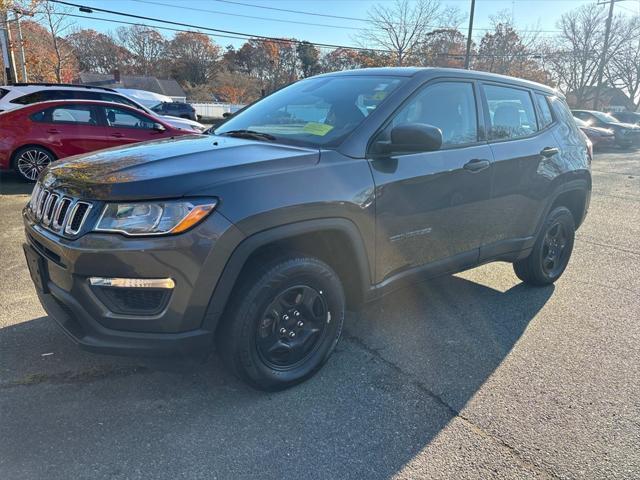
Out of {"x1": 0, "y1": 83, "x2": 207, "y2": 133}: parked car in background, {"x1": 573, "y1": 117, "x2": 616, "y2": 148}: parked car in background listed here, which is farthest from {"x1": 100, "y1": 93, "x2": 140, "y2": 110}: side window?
{"x1": 573, "y1": 117, "x2": 616, "y2": 148}: parked car in background

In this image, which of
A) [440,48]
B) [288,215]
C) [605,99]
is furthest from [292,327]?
[605,99]

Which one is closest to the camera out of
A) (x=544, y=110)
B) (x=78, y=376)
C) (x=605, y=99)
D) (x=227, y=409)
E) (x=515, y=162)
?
(x=227, y=409)

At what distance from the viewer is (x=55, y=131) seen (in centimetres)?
862

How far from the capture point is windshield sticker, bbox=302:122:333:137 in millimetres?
3062

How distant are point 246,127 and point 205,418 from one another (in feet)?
6.59

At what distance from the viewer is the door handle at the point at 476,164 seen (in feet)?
11.3

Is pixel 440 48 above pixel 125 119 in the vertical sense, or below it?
above

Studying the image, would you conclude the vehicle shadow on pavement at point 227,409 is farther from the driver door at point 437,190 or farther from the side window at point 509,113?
the side window at point 509,113

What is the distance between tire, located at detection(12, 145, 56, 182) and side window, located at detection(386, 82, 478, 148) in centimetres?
755

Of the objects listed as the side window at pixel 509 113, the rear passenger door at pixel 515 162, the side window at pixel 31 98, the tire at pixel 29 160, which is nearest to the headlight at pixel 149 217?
the rear passenger door at pixel 515 162

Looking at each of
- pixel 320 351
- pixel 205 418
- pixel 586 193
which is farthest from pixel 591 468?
pixel 586 193

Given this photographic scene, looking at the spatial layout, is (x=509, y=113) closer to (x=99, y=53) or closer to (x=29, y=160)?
(x=29, y=160)

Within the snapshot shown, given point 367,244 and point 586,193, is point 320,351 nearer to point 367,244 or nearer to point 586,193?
point 367,244

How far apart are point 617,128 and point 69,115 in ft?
69.4
